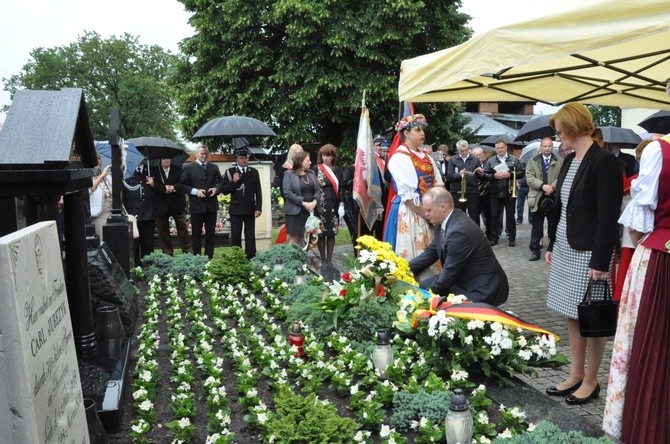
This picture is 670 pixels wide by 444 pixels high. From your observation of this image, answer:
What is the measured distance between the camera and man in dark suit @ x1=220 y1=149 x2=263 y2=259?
10789 millimetres

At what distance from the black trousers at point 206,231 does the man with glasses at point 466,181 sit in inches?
182

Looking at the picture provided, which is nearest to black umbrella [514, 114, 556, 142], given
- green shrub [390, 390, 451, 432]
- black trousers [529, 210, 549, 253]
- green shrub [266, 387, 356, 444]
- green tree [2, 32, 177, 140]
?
black trousers [529, 210, 549, 253]

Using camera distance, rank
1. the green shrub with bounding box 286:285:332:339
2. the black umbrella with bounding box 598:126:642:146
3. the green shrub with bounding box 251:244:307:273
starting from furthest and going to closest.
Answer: the black umbrella with bounding box 598:126:642:146, the green shrub with bounding box 251:244:307:273, the green shrub with bounding box 286:285:332:339

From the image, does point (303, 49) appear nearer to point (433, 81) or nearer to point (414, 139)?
point (414, 139)

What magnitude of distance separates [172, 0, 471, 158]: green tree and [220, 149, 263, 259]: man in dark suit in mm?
13375

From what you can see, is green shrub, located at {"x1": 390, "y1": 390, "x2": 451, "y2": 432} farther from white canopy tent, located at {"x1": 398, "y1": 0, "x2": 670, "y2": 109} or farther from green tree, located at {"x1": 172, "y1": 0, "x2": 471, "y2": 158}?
green tree, located at {"x1": 172, "y1": 0, "x2": 471, "y2": 158}

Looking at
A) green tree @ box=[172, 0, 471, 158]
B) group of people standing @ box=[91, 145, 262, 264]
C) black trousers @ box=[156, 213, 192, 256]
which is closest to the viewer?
group of people standing @ box=[91, 145, 262, 264]

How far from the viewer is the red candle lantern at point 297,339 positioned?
5.37 meters

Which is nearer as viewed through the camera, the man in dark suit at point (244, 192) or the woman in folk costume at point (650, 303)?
the woman in folk costume at point (650, 303)

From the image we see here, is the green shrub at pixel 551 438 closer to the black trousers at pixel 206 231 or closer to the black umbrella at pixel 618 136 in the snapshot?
the black trousers at pixel 206 231

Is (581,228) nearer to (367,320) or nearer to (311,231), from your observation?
(367,320)

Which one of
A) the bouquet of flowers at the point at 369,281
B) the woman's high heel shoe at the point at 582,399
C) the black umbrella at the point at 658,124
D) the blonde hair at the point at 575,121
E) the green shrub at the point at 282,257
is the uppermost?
the blonde hair at the point at 575,121

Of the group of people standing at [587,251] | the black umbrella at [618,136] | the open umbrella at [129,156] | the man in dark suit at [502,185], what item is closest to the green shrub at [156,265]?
the group of people standing at [587,251]

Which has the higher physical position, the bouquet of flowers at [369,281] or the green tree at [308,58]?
the green tree at [308,58]
